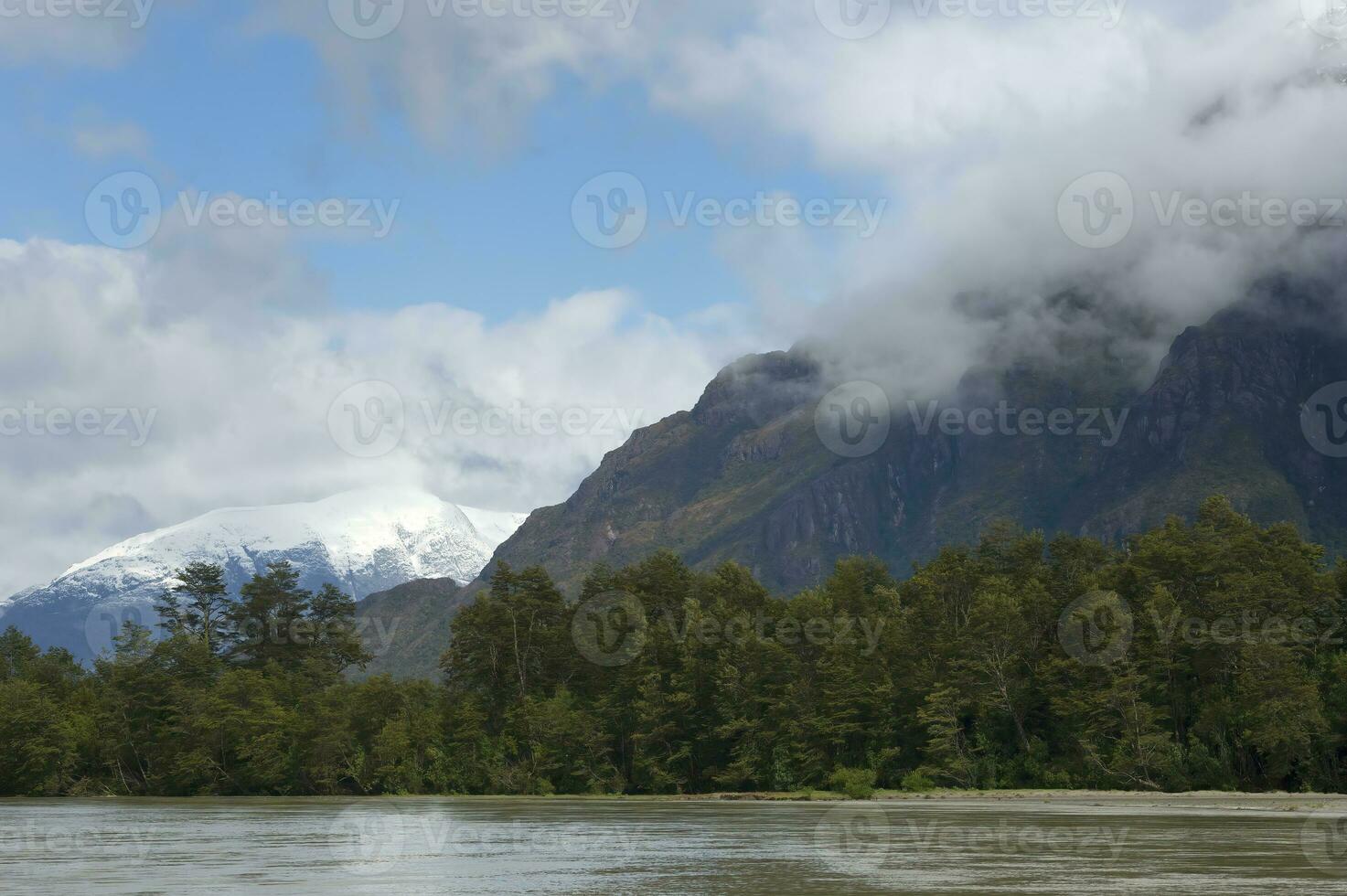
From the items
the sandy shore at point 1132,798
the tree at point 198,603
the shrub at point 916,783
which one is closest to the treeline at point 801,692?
the shrub at point 916,783

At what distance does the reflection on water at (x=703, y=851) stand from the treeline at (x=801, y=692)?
1603cm

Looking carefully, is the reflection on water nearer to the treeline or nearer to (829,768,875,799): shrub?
(829,768,875,799): shrub

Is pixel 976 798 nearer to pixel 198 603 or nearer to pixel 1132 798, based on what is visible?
pixel 1132 798

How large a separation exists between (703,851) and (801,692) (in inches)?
2511

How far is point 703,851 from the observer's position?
5328 centimetres

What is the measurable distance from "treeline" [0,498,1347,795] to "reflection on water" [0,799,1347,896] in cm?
1603

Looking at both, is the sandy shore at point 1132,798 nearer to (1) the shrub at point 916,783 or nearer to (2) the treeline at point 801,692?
(1) the shrub at point 916,783

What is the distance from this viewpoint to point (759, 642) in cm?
11950

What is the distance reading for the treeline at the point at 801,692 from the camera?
9612 centimetres

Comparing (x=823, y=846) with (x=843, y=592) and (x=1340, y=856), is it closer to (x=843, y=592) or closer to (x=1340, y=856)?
(x=1340, y=856)

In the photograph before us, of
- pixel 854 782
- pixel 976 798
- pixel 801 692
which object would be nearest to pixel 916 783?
pixel 854 782

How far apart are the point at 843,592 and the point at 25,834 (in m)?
80.6

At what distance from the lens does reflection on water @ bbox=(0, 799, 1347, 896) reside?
39406 millimetres

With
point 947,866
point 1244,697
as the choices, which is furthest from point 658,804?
point 947,866
